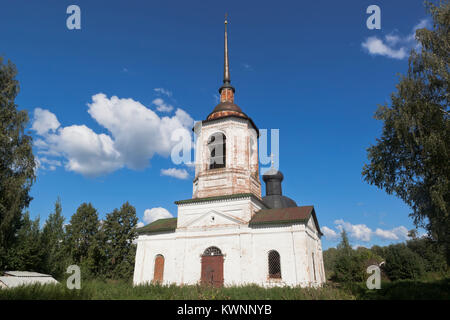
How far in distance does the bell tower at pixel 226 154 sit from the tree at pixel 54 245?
14911 millimetres

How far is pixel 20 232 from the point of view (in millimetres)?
24438

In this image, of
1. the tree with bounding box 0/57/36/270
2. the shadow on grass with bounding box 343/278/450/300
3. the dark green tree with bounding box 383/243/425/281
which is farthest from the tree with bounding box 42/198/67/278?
the dark green tree with bounding box 383/243/425/281

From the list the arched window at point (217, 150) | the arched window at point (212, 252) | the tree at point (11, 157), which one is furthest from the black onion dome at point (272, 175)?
the tree at point (11, 157)

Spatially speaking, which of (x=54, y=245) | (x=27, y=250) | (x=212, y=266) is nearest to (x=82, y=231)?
(x=54, y=245)

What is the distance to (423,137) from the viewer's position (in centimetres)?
1259

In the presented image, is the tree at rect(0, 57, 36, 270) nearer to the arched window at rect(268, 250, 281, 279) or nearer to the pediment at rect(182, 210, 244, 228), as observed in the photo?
the pediment at rect(182, 210, 244, 228)

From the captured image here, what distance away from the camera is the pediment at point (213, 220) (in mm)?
18672

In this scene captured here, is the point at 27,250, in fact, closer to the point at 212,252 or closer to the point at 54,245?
the point at 54,245

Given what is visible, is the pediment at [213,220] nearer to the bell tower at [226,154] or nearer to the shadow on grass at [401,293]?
the bell tower at [226,154]

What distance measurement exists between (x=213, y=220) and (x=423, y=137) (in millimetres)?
12387

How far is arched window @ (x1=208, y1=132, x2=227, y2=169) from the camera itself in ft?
70.3

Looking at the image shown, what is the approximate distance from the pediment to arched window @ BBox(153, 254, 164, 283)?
2.84 m
